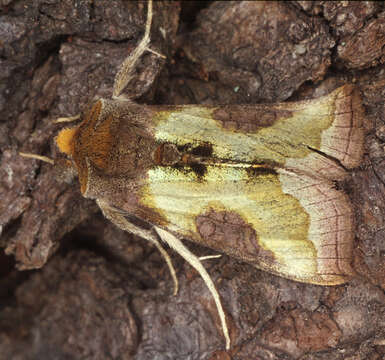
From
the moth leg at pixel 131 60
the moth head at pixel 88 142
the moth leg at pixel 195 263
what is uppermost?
the moth leg at pixel 131 60

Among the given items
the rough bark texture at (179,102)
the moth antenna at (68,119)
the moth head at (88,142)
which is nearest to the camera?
the rough bark texture at (179,102)

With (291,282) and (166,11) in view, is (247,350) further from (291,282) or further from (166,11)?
(166,11)

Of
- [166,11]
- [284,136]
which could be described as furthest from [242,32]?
[284,136]

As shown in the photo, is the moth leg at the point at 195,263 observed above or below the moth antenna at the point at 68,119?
below

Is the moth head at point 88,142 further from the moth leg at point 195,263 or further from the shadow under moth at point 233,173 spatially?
the moth leg at point 195,263

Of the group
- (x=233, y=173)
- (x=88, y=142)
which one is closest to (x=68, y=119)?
(x=88, y=142)

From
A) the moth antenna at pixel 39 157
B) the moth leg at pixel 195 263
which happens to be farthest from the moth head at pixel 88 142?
the moth leg at pixel 195 263
